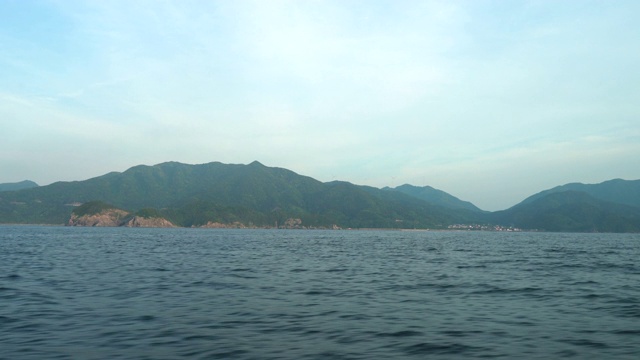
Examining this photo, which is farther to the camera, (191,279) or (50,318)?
(191,279)

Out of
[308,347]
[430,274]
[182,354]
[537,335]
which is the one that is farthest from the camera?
[430,274]

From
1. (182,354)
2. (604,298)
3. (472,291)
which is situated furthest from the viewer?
(472,291)

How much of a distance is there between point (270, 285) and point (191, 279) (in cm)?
740

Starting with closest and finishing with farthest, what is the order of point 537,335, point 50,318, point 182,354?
point 182,354, point 537,335, point 50,318

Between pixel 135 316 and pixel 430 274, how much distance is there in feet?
95.2

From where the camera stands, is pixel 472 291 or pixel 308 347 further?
pixel 472 291

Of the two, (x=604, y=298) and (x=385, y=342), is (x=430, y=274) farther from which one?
(x=385, y=342)

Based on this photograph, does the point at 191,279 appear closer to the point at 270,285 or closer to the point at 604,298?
the point at 270,285

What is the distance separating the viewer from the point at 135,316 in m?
24.0

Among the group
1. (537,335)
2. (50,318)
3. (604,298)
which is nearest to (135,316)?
(50,318)

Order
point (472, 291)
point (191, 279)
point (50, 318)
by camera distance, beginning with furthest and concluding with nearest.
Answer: point (191, 279)
point (472, 291)
point (50, 318)

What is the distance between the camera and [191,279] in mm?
39750

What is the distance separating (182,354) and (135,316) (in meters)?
8.02

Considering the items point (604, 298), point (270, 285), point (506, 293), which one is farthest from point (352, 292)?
point (604, 298)
